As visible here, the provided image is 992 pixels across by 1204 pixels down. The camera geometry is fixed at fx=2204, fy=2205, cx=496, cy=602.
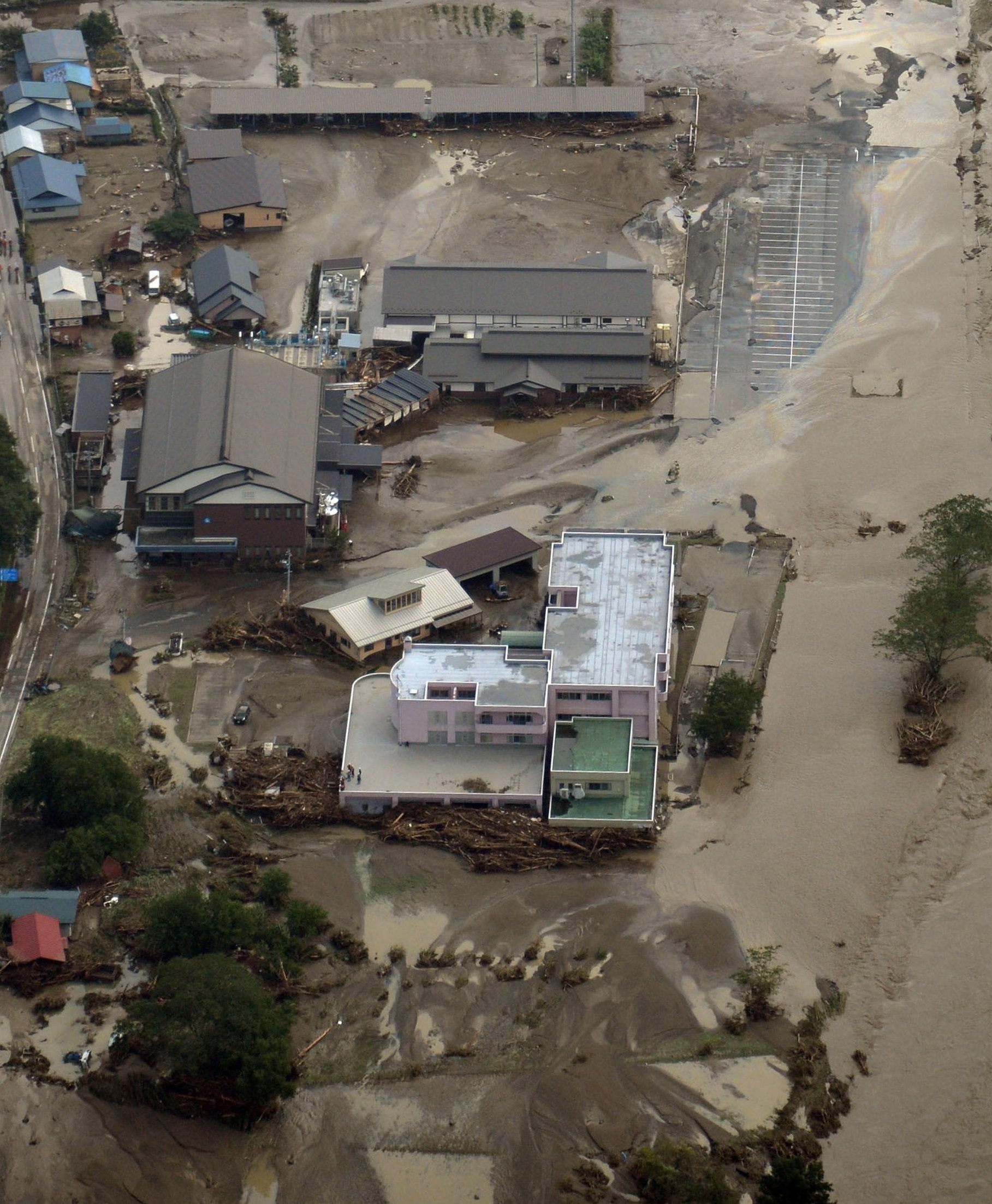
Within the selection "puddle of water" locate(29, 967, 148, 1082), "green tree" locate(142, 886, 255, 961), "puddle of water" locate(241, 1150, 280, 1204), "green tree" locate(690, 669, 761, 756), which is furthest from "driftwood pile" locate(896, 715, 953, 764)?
"puddle of water" locate(29, 967, 148, 1082)

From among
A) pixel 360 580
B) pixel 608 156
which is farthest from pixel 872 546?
pixel 608 156

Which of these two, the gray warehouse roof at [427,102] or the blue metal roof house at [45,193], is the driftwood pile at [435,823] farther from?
the gray warehouse roof at [427,102]

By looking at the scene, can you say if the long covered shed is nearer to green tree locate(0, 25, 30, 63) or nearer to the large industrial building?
green tree locate(0, 25, 30, 63)

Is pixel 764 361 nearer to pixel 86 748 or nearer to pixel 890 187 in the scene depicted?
pixel 890 187

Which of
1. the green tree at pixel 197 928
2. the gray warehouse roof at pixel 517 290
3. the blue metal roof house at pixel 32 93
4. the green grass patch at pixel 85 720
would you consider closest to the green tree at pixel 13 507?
the green grass patch at pixel 85 720

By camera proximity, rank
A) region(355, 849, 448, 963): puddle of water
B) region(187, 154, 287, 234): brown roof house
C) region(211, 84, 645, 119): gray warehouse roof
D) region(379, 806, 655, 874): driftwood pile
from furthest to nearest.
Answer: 1. region(211, 84, 645, 119): gray warehouse roof
2. region(187, 154, 287, 234): brown roof house
3. region(379, 806, 655, 874): driftwood pile
4. region(355, 849, 448, 963): puddle of water

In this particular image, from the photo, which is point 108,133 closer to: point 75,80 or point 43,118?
point 43,118

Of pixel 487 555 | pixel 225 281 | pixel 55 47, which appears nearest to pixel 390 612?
pixel 487 555
